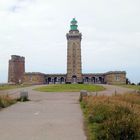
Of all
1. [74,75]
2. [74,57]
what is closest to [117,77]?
[74,75]

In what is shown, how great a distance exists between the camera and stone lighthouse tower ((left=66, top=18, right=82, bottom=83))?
125250 millimetres

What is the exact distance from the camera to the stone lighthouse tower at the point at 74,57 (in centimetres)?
12525

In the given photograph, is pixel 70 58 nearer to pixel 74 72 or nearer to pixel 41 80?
pixel 74 72

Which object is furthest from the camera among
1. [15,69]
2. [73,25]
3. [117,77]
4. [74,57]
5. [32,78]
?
[15,69]

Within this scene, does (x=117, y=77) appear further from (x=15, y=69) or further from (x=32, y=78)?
(x=15, y=69)

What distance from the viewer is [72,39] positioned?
416 ft

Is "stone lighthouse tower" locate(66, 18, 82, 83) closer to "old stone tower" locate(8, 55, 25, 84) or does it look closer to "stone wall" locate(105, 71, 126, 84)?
"stone wall" locate(105, 71, 126, 84)

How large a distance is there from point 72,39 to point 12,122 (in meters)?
114

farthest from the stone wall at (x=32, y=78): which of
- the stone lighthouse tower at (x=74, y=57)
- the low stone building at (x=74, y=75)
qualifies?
the stone lighthouse tower at (x=74, y=57)

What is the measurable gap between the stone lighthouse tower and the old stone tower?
2490 centimetres

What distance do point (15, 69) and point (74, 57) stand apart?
2965 cm

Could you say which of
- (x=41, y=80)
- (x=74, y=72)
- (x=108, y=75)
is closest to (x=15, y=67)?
(x=41, y=80)

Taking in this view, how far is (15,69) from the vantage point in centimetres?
14188

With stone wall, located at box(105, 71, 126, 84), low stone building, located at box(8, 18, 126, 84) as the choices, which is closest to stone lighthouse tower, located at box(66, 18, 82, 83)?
low stone building, located at box(8, 18, 126, 84)
